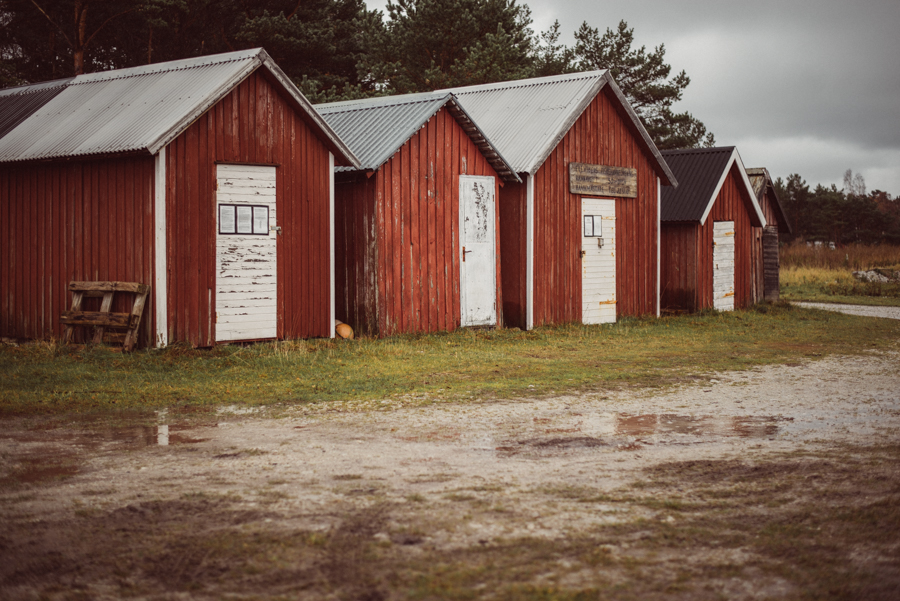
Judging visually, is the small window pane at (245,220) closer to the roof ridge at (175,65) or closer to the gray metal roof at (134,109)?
the gray metal roof at (134,109)

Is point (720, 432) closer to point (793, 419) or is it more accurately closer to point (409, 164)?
point (793, 419)

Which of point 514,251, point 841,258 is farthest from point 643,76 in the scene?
point 514,251

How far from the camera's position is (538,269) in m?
20.1

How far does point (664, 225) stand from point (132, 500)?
21.4m

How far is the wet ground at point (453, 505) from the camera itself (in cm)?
448

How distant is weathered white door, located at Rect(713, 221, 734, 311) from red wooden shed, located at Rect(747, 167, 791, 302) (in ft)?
6.13

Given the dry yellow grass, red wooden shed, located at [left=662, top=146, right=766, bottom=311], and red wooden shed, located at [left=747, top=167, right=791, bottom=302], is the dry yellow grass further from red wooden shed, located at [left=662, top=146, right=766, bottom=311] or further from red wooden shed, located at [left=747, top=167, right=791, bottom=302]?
red wooden shed, located at [left=662, top=146, right=766, bottom=311]

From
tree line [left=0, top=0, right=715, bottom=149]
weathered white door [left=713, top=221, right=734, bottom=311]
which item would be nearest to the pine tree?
tree line [left=0, top=0, right=715, bottom=149]

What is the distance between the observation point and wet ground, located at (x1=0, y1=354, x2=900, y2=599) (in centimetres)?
448

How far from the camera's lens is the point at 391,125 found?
717 inches

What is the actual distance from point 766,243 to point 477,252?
13.7 metres

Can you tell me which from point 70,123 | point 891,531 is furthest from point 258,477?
point 70,123

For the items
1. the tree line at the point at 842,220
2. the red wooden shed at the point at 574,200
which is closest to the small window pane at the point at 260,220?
the red wooden shed at the point at 574,200

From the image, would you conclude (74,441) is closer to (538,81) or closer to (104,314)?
(104,314)
